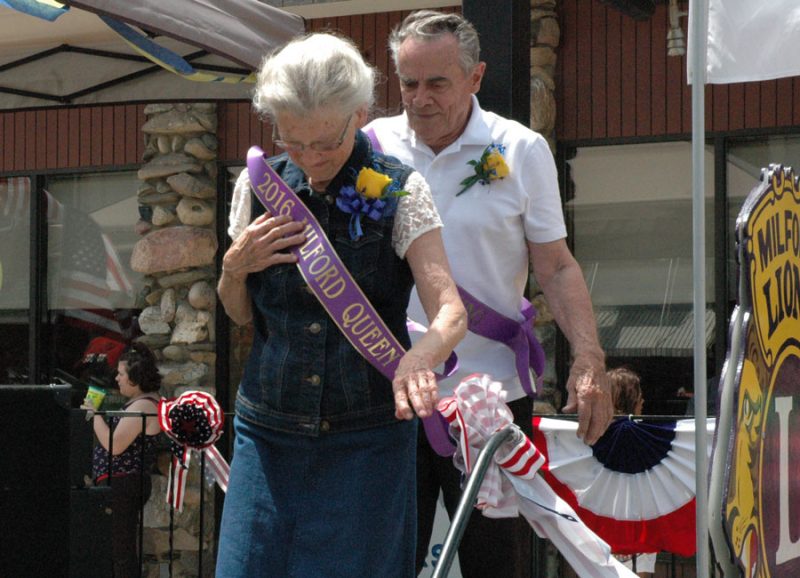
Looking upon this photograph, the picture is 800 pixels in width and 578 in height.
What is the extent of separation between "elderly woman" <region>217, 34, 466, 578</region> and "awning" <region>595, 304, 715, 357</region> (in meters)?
5.35

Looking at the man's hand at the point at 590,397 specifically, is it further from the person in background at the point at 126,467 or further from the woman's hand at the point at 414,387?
the person in background at the point at 126,467

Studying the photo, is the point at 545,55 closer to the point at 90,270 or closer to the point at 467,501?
the point at 90,270

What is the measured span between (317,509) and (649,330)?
557 centimetres

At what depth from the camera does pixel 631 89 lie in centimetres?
812

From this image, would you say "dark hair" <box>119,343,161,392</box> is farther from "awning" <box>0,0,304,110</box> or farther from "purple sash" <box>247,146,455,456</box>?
"purple sash" <box>247,146,455,456</box>

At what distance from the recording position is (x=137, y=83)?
773 cm

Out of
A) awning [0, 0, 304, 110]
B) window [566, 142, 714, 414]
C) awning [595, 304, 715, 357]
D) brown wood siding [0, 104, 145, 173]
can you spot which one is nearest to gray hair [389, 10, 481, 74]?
awning [0, 0, 304, 110]

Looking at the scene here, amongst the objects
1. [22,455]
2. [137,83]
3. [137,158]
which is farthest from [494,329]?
[137,158]

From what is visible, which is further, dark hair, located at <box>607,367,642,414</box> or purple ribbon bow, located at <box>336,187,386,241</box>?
dark hair, located at <box>607,367,642,414</box>

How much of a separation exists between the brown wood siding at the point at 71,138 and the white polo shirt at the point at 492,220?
5.91 metres

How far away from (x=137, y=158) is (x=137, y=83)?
1660 millimetres

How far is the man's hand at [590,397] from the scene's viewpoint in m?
3.55

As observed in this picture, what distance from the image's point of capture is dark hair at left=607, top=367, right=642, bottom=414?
7.09 metres

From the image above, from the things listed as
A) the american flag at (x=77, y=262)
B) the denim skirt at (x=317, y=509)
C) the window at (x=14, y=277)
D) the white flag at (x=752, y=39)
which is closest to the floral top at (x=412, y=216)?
the denim skirt at (x=317, y=509)
